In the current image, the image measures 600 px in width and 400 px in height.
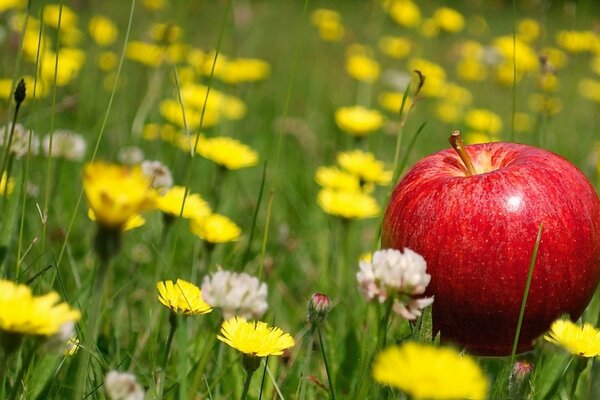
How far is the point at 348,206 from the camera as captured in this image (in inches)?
60.5

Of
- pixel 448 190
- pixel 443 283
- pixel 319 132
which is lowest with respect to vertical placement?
pixel 319 132

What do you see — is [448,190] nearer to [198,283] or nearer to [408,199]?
[408,199]

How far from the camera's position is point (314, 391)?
117 cm

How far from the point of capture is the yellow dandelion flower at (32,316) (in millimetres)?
638

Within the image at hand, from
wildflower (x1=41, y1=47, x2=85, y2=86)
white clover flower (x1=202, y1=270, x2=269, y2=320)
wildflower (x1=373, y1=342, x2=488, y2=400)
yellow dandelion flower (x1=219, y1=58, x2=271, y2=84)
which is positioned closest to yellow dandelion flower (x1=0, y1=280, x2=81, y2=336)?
white clover flower (x1=202, y1=270, x2=269, y2=320)

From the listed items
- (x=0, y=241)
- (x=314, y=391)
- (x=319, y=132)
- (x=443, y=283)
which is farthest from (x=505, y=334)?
(x=319, y=132)

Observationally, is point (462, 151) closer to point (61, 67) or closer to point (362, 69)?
point (61, 67)

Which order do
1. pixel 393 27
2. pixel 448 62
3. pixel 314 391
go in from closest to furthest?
1. pixel 314 391
2. pixel 448 62
3. pixel 393 27

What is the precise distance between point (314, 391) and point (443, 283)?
0.24 m

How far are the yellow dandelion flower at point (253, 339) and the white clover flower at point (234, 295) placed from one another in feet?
0.27

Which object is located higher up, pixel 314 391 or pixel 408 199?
pixel 408 199

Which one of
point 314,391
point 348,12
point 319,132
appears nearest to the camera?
point 314,391

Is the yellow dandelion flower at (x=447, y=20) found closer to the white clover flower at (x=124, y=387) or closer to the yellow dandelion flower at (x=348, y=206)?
the yellow dandelion flower at (x=348, y=206)

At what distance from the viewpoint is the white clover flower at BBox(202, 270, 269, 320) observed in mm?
730
